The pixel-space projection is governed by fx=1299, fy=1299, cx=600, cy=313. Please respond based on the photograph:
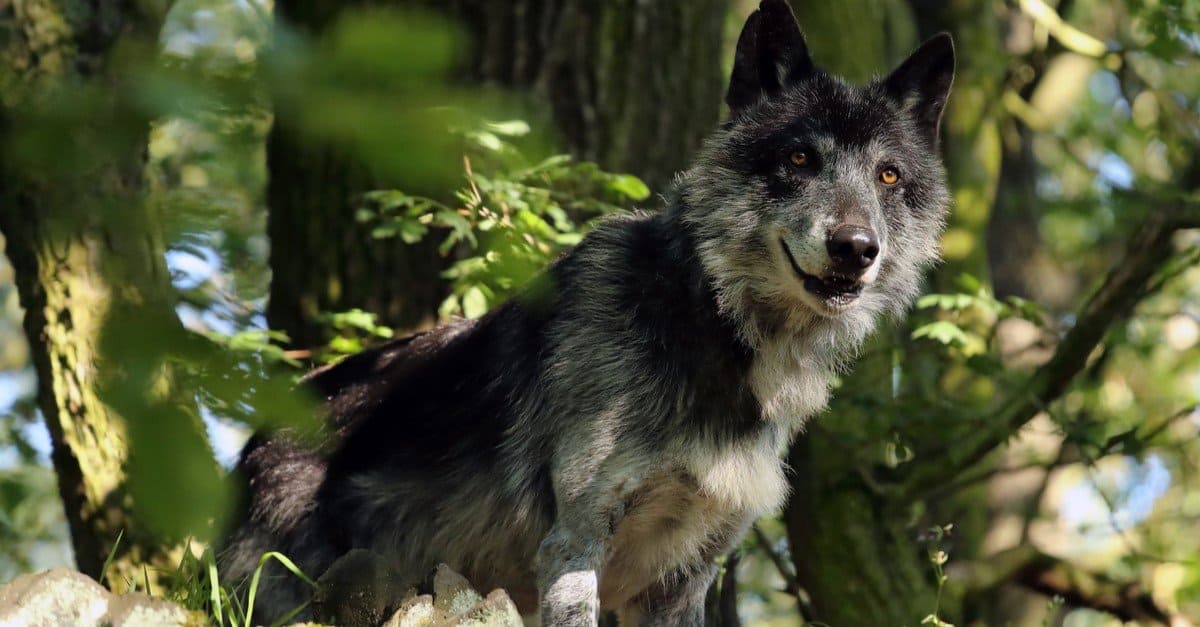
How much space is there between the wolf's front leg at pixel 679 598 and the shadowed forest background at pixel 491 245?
2.59ft

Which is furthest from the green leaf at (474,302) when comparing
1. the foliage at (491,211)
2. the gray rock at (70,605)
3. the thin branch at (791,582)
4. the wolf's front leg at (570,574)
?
the gray rock at (70,605)

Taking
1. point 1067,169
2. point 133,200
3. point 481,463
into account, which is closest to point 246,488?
point 481,463

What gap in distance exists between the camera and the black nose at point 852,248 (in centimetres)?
491

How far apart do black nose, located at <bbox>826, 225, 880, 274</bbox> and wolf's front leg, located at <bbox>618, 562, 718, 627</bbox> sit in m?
1.58

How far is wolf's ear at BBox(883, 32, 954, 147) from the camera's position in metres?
5.82

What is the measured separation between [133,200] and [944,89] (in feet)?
16.4

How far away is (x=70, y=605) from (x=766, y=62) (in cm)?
358

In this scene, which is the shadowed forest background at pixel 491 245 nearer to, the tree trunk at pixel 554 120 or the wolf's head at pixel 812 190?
the tree trunk at pixel 554 120

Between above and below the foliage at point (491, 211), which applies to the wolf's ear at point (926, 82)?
above

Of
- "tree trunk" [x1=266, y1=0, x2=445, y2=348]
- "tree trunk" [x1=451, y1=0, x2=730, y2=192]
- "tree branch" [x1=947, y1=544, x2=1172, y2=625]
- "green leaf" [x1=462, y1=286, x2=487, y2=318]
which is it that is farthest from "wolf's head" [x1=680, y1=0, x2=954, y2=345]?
"tree branch" [x1=947, y1=544, x2=1172, y2=625]

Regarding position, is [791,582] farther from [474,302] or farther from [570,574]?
[570,574]

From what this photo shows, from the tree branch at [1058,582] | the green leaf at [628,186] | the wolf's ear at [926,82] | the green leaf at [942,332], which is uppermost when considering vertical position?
the wolf's ear at [926,82]

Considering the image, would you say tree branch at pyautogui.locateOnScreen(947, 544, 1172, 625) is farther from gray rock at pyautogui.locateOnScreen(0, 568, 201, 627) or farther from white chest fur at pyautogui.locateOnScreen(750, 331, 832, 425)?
gray rock at pyautogui.locateOnScreen(0, 568, 201, 627)

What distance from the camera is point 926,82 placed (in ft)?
19.4
